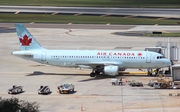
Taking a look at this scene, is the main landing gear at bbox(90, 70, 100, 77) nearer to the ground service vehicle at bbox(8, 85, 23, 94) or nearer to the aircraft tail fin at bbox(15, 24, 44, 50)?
the aircraft tail fin at bbox(15, 24, 44, 50)

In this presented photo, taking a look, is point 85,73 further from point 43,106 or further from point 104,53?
point 43,106

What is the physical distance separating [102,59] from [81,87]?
378 inches

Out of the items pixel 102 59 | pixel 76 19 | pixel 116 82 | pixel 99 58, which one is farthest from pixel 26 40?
pixel 76 19

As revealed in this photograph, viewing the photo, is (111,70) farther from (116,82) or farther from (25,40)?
(25,40)

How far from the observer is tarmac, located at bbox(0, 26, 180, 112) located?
6153 cm

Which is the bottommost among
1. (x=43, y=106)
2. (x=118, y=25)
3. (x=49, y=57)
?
(x=43, y=106)

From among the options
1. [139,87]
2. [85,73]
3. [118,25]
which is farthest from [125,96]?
[118,25]

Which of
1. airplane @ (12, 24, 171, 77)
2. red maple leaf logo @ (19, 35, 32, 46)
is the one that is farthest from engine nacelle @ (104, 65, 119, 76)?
red maple leaf logo @ (19, 35, 32, 46)

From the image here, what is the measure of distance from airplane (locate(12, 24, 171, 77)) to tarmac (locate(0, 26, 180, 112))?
5.43 ft

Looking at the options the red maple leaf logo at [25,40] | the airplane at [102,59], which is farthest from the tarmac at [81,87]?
the red maple leaf logo at [25,40]

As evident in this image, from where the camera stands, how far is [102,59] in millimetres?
81938

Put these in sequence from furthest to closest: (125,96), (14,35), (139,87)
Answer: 1. (14,35)
2. (139,87)
3. (125,96)

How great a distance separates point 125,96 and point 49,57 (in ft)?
65.0

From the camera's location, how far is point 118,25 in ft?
498
